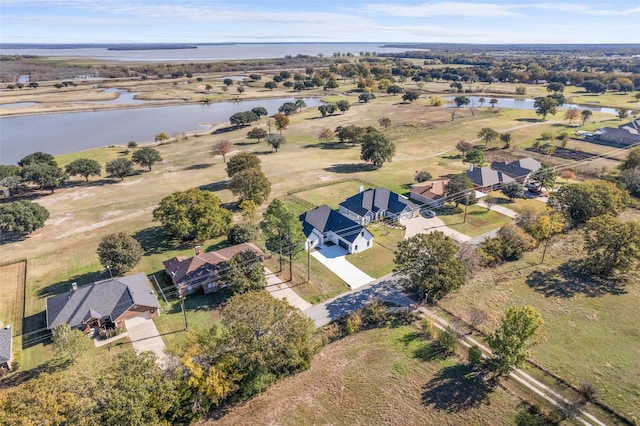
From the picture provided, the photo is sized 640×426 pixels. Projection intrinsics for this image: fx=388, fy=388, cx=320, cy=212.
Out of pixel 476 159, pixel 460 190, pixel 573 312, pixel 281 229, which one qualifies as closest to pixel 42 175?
pixel 281 229

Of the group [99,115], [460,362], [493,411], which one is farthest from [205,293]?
[99,115]

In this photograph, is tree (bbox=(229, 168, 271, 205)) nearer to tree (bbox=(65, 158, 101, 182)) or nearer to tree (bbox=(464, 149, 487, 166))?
tree (bbox=(65, 158, 101, 182))

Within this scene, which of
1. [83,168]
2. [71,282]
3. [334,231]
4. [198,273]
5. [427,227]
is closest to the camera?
[198,273]

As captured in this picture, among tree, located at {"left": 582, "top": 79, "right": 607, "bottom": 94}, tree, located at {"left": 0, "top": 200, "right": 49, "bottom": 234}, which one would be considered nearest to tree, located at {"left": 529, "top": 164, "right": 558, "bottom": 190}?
tree, located at {"left": 0, "top": 200, "right": 49, "bottom": 234}

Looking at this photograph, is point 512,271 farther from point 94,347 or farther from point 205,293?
point 94,347

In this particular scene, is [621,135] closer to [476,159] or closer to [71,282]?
[476,159]

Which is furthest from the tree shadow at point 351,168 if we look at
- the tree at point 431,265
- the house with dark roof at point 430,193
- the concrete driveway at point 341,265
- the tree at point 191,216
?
the tree at point 431,265
